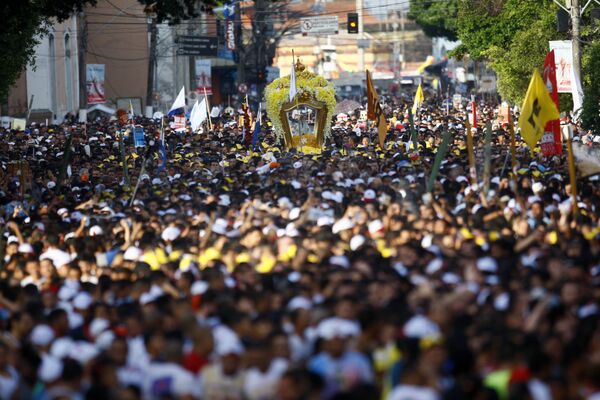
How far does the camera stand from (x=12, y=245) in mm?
14578

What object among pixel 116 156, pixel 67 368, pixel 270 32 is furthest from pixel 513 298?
pixel 270 32

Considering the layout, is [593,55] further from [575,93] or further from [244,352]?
[244,352]

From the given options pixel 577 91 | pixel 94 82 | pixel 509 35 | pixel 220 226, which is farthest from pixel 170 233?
pixel 94 82

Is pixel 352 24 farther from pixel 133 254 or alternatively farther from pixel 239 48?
pixel 133 254

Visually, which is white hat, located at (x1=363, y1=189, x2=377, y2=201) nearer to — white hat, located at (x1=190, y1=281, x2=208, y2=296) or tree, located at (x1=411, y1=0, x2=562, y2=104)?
white hat, located at (x1=190, y1=281, x2=208, y2=296)

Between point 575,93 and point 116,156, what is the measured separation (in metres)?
11.0

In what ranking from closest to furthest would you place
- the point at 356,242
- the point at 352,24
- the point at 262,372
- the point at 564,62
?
the point at 262,372, the point at 356,242, the point at 564,62, the point at 352,24

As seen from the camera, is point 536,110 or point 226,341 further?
point 536,110

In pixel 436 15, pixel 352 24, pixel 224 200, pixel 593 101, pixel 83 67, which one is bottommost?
pixel 224 200

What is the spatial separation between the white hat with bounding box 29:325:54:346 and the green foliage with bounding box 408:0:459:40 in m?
49.5

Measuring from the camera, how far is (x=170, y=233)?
14.4 meters

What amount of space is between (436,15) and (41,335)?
189ft

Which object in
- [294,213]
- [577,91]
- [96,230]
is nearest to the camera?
[96,230]

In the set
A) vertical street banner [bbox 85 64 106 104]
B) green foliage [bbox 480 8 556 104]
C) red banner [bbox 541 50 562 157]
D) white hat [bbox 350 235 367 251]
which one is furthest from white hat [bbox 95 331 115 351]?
vertical street banner [bbox 85 64 106 104]
